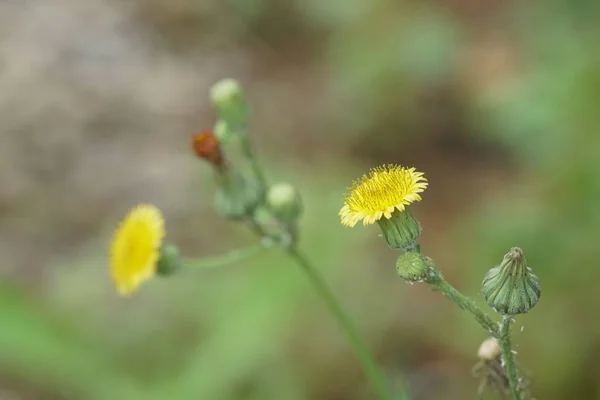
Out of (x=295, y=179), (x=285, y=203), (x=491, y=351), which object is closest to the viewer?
(x=491, y=351)

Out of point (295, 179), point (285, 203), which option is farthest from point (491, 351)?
point (295, 179)

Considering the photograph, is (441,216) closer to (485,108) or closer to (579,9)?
(485,108)

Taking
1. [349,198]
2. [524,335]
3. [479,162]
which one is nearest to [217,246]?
[479,162]

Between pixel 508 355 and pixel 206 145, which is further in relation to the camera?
pixel 206 145

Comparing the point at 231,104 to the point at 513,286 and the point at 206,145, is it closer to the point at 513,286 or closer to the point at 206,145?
the point at 206,145

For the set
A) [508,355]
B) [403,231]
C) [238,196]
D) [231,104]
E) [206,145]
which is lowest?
[508,355]

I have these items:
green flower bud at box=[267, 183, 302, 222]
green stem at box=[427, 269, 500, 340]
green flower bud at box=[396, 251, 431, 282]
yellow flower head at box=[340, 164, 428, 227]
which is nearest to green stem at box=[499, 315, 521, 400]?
green stem at box=[427, 269, 500, 340]

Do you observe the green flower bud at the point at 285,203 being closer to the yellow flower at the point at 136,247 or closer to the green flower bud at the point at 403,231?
the yellow flower at the point at 136,247
